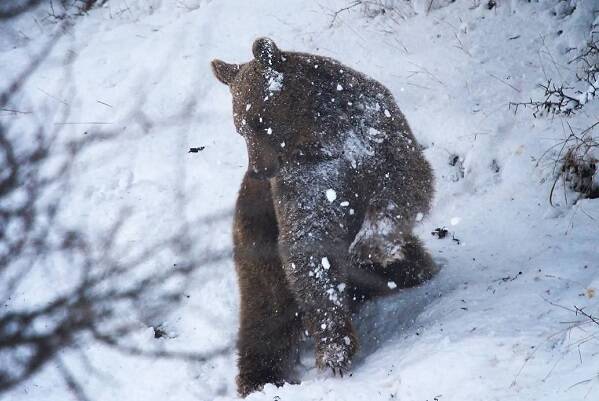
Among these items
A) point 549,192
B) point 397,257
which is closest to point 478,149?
point 549,192

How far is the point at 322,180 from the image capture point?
355 centimetres

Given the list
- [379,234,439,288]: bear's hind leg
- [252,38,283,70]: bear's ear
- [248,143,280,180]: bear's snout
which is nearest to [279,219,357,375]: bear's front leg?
[248,143,280,180]: bear's snout

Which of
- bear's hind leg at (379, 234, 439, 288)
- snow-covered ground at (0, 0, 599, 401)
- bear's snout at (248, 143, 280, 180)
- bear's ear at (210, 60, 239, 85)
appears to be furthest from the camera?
bear's hind leg at (379, 234, 439, 288)

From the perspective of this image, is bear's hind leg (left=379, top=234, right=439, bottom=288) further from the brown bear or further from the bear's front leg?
the bear's front leg

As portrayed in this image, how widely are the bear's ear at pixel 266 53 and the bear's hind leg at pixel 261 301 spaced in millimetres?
788

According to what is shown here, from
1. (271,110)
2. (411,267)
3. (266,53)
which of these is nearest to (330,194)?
(271,110)

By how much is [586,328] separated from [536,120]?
9.17 feet

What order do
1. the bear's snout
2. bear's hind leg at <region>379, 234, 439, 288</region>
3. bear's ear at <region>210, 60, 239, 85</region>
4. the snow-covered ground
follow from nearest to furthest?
the snow-covered ground < the bear's snout < bear's ear at <region>210, 60, 239, 85</region> < bear's hind leg at <region>379, 234, 439, 288</region>

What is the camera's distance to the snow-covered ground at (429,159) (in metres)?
3.18

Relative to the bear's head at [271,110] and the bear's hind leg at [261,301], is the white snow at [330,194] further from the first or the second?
the bear's hind leg at [261,301]

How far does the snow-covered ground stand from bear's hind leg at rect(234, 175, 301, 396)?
0.24 meters

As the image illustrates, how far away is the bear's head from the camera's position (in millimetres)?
3516

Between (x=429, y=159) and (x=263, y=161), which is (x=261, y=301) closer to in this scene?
(x=263, y=161)

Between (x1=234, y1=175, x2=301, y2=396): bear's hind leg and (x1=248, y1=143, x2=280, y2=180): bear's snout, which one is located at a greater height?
(x1=248, y1=143, x2=280, y2=180): bear's snout
